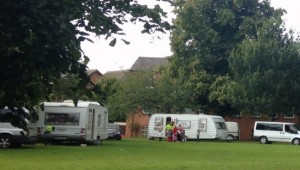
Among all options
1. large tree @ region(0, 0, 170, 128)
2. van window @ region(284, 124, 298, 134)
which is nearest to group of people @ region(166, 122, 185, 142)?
van window @ region(284, 124, 298, 134)

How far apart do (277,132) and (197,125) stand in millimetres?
6945

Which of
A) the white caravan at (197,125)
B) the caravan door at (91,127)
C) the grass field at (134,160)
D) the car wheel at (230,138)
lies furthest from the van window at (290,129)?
the grass field at (134,160)

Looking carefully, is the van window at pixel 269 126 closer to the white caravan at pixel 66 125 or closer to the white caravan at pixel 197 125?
the white caravan at pixel 197 125

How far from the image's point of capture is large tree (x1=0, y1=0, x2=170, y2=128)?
558cm

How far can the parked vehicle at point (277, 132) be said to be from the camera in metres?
49.8

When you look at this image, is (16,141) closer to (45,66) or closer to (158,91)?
(45,66)

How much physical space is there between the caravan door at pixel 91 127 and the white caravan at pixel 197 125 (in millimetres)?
16904

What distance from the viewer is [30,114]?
6887 millimetres

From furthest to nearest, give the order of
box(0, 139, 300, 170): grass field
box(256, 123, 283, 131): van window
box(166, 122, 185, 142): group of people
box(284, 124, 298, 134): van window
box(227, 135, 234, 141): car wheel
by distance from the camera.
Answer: box(227, 135, 234, 141): car wheel
box(256, 123, 283, 131): van window
box(284, 124, 298, 134): van window
box(166, 122, 185, 142): group of people
box(0, 139, 300, 170): grass field

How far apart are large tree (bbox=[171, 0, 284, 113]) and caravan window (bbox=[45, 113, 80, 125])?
26.7 m

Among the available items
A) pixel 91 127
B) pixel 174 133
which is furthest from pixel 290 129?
pixel 91 127

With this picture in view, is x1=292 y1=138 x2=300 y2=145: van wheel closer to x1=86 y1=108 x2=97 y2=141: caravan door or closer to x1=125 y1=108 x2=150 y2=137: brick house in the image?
x1=86 y1=108 x2=97 y2=141: caravan door

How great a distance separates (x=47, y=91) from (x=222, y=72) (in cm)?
5575

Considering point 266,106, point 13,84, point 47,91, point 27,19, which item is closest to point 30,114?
point 47,91
